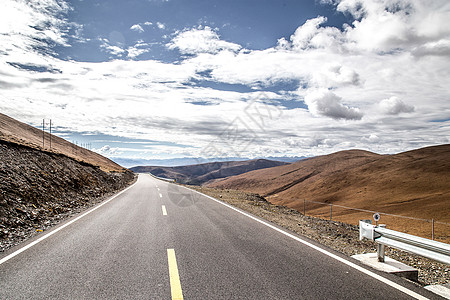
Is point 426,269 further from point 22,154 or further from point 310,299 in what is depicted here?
point 22,154

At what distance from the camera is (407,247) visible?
4.42 meters

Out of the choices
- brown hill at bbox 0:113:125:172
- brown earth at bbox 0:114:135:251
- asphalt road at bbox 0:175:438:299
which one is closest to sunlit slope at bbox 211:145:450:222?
asphalt road at bbox 0:175:438:299

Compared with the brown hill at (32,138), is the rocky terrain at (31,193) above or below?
below

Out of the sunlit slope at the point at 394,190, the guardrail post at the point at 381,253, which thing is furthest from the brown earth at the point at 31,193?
the sunlit slope at the point at 394,190

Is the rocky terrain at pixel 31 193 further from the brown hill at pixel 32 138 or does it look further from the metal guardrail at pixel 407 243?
the brown hill at pixel 32 138

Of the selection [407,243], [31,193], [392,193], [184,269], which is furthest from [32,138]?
[392,193]

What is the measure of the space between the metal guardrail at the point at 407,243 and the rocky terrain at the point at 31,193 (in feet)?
26.6

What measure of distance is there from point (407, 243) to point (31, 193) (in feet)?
42.7

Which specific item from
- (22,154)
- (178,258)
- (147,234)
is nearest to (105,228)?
(147,234)

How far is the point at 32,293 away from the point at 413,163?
70.6 m

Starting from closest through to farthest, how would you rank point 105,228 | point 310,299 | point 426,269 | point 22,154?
1. point 310,299
2. point 426,269
3. point 105,228
4. point 22,154

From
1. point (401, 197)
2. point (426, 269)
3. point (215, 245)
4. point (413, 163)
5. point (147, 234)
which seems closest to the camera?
point (426, 269)

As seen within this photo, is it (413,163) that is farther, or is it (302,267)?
(413,163)

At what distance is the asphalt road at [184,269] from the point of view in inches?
141
